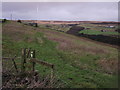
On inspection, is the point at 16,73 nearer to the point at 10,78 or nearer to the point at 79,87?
the point at 10,78

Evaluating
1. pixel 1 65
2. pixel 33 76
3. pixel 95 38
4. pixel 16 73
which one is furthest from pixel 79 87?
pixel 95 38

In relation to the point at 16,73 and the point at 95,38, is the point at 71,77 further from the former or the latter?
the point at 95,38

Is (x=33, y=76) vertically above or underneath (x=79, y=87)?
above

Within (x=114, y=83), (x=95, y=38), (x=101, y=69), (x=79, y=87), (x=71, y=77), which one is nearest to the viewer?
(x=114, y=83)

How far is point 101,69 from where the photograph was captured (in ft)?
51.6

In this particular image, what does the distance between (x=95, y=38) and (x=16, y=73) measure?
46.0 m

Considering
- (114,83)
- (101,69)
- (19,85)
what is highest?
(114,83)

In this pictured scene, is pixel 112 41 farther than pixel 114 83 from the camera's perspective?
Yes

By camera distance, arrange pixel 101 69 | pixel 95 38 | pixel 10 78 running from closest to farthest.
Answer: pixel 10 78
pixel 101 69
pixel 95 38

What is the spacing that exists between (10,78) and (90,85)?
15.3ft

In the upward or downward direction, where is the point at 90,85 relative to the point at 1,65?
downward

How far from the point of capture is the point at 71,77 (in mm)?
12117

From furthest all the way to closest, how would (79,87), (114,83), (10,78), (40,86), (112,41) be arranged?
(112,41), (79,87), (10,78), (40,86), (114,83)

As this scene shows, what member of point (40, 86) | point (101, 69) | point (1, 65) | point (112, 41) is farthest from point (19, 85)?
point (112, 41)
